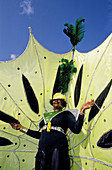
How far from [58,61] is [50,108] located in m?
0.85

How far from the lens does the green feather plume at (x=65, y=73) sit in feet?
9.01

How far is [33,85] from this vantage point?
116 inches

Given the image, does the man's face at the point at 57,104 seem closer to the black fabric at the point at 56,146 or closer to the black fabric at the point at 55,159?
the black fabric at the point at 56,146

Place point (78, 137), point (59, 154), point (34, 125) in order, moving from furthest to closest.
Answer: point (34, 125), point (78, 137), point (59, 154)

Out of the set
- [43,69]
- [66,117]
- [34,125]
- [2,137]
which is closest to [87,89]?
[66,117]

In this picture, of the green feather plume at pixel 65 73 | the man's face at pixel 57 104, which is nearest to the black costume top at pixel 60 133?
the man's face at pixel 57 104

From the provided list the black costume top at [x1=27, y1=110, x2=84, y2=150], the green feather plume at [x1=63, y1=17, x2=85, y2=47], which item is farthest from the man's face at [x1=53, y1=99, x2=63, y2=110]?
Result: the green feather plume at [x1=63, y1=17, x2=85, y2=47]

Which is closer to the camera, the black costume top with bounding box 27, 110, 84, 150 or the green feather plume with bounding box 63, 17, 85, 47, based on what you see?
the black costume top with bounding box 27, 110, 84, 150

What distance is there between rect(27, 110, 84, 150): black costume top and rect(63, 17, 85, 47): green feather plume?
1242mm

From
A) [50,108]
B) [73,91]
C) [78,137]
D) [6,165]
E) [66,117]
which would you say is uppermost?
[73,91]

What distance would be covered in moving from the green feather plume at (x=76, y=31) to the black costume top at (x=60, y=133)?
4.08ft

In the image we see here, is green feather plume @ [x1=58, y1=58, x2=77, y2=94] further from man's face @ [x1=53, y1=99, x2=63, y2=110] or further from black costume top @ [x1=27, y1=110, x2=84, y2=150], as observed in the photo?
black costume top @ [x1=27, y1=110, x2=84, y2=150]

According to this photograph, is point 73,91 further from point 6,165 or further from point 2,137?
point 6,165

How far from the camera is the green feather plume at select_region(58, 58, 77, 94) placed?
275 cm
